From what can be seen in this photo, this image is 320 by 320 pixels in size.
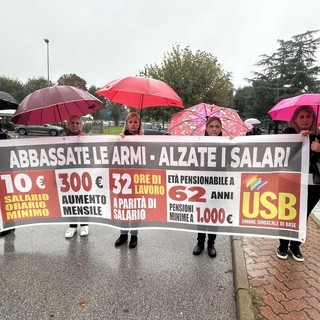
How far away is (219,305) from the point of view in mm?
2773

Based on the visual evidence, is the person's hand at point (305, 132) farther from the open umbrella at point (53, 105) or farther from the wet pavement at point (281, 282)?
the open umbrella at point (53, 105)

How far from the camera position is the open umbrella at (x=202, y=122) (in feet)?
13.9

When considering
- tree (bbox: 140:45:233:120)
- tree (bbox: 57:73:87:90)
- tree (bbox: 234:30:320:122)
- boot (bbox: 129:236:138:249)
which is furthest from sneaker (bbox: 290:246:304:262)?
tree (bbox: 57:73:87:90)

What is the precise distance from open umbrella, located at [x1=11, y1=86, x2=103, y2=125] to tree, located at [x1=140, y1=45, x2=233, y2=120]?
697 inches

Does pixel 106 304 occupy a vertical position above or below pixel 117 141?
below

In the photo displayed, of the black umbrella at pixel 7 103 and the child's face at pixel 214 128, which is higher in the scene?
the black umbrella at pixel 7 103

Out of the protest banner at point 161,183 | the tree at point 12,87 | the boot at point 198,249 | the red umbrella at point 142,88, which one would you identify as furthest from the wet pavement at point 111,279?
the tree at point 12,87

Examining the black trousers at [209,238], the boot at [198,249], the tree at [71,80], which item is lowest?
the boot at [198,249]

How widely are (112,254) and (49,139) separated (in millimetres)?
1731

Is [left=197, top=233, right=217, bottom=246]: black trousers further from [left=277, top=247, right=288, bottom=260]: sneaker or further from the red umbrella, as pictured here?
the red umbrella

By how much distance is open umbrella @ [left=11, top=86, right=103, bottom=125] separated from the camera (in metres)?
3.16

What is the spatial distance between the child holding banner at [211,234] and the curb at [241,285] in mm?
299

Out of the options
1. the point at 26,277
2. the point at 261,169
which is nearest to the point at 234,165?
the point at 261,169

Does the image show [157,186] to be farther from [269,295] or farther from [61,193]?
[269,295]
